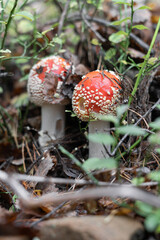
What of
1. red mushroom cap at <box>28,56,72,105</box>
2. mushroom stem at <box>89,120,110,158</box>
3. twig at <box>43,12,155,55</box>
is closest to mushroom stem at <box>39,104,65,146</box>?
red mushroom cap at <box>28,56,72,105</box>

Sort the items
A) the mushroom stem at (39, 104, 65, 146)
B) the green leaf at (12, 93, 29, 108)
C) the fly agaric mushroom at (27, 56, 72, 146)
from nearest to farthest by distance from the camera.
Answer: the fly agaric mushroom at (27, 56, 72, 146)
the mushroom stem at (39, 104, 65, 146)
the green leaf at (12, 93, 29, 108)

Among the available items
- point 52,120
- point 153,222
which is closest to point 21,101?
point 52,120

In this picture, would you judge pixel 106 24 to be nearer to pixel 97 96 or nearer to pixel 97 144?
pixel 97 96

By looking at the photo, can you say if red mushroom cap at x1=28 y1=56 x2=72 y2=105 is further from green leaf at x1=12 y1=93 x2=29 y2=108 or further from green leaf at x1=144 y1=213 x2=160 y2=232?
green leaf at x1=144 y1=213 x2=160 y2=232

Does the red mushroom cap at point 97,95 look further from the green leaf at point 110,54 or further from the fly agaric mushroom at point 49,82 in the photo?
the green leaf at point 110,54

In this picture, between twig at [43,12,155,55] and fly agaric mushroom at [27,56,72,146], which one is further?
twig at [43,12,155,55]

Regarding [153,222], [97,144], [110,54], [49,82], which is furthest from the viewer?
[110,54]

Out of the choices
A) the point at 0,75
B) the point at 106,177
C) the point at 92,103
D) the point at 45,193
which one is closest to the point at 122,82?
the point at 92,103
